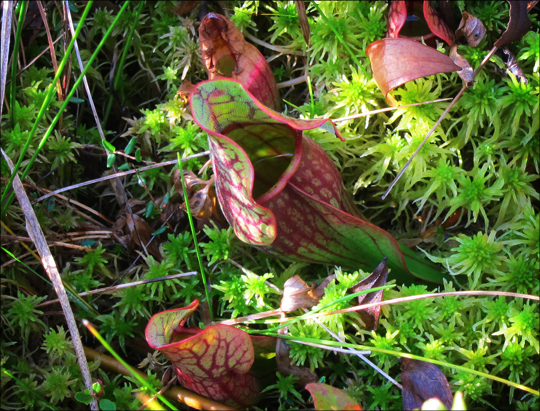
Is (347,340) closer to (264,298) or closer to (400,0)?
(264,298)

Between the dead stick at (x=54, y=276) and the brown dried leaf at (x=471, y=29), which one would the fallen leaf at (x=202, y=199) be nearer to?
the dead stick at (x=54, y=276)

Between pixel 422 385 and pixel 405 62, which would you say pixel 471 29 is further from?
pixel 422 385

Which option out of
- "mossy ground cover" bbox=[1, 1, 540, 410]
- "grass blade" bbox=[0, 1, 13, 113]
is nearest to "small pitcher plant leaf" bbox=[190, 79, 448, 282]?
"mossy ground cover" bbox=[1, 1, 540, 410]

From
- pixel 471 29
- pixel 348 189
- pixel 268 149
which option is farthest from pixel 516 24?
pixel 268 149

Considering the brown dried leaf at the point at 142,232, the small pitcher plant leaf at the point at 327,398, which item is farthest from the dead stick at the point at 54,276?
the small pitcher plant leaf at the point at 327,398

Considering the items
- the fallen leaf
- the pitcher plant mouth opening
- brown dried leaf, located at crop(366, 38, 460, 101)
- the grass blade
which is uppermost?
the grass blade

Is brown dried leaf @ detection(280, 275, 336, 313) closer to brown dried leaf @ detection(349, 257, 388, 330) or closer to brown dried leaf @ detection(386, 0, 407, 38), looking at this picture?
brown dried leaf @ detection(349, 257, 388, 330)
